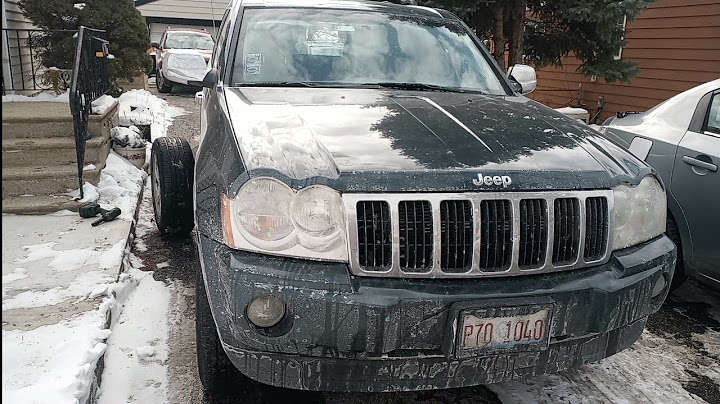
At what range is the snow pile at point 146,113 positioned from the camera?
7598mm

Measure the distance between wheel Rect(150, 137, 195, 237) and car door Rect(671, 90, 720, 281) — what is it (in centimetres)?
339

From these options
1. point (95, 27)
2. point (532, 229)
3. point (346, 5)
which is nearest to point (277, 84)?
point (346, 5)

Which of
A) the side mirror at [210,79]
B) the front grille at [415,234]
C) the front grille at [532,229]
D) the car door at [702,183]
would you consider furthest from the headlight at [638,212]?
the side mirror at [210,79]

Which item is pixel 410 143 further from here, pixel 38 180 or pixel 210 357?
pixel 38 180

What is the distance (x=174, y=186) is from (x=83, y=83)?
5.58 ft

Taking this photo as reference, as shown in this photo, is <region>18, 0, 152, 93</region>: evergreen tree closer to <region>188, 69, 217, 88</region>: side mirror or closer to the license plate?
<region>188, 69, 217, 88</region>: side mirror

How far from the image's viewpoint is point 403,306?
193cm

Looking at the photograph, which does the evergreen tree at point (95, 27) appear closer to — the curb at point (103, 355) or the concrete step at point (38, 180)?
the concrete step at point (38, 180)

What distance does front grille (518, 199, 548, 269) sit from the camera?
2.11m

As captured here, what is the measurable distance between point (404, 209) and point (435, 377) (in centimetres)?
62

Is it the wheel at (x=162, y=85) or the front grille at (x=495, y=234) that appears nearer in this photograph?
the front grille at (x=495, y=234)

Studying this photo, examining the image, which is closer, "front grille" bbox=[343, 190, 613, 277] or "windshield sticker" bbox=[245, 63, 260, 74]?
"front grille" bbox=[343, 190, 613, 277]

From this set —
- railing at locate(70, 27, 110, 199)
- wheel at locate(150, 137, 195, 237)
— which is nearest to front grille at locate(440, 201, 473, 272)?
wheel at locate(150, 137, 195, 237)

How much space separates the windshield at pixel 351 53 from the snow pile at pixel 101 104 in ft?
9.26
